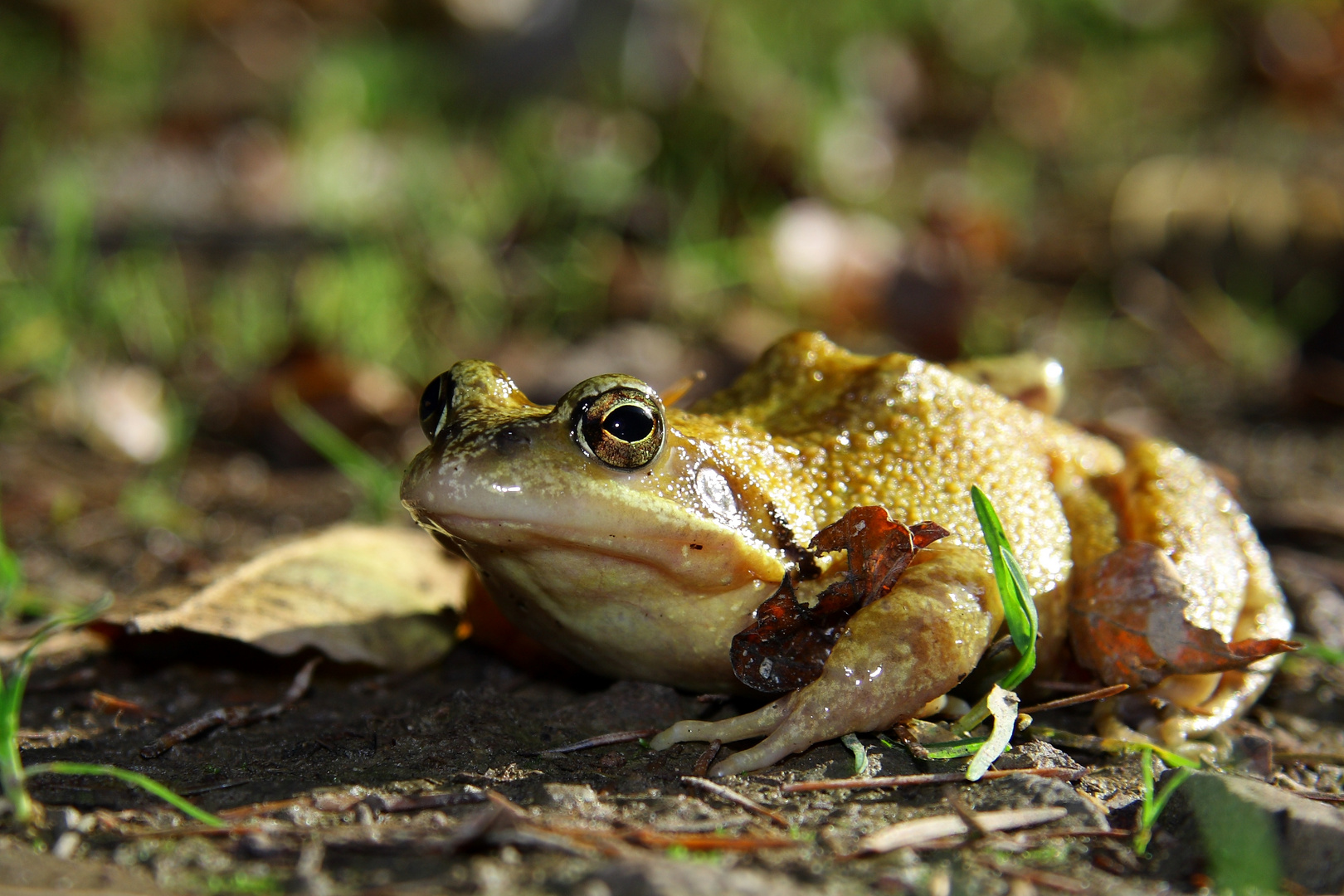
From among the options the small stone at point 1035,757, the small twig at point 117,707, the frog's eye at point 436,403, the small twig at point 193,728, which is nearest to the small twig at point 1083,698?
the small stone at point 1035,757

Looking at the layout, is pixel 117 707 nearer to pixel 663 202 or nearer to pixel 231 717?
pixel 231 717

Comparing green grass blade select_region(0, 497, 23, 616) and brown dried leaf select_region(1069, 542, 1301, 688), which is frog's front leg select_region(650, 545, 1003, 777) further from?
green grass blade select_region(0, 497, 23, 616)

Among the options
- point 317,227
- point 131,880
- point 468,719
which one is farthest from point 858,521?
point 317,227

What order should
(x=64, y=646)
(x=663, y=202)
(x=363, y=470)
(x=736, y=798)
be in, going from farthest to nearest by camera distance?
1. (x=663, y=202)
2. (x=363, y=470)
3. (x=64, y=646)
4. (x=736, y=798)

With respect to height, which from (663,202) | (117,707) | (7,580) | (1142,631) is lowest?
(117,707)

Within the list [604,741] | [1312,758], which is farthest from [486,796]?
[1312,758]

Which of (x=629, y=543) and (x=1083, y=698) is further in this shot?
(x=1083, y=698)

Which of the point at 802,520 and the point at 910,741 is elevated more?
the point at 802,520
